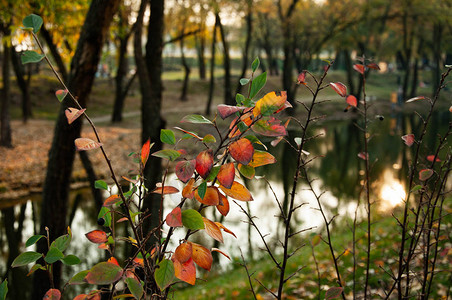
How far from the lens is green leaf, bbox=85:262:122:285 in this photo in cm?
102

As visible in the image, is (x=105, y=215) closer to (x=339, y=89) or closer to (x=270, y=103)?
(x=270, y=103)

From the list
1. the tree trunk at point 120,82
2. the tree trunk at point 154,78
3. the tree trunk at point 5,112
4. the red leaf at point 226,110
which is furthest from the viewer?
the tree trunk at point 120,82

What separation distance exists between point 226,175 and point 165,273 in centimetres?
26

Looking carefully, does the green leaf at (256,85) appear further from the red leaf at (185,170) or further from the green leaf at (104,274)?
the green leaf at (104,274)

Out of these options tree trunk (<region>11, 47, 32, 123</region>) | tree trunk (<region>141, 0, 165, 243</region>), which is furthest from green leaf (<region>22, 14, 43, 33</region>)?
tree trunk (<region>11, 47, 32, 123</region>)

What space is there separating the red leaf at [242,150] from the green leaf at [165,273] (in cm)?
28

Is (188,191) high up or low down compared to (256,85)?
down

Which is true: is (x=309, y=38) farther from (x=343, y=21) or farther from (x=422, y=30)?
(x=422, y=30)

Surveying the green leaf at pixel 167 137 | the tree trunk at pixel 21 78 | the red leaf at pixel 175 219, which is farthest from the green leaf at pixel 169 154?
the tree trunk at pixel 21 78

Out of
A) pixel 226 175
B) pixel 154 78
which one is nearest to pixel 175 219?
pixel 226 175

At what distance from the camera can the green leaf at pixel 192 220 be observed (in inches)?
40.5

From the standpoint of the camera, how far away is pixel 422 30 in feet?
96.8

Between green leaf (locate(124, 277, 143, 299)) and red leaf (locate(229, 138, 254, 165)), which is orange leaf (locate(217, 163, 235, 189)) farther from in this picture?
green leaf (locate(124, 277, 143, 299))

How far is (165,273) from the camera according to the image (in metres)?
1.06
